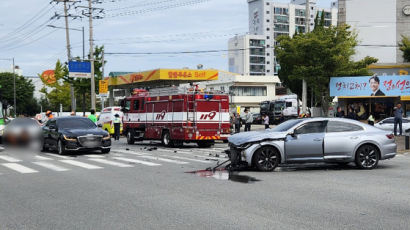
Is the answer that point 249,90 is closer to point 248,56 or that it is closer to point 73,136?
point 248,56

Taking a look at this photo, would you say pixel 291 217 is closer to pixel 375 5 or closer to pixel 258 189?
pixel 258 189

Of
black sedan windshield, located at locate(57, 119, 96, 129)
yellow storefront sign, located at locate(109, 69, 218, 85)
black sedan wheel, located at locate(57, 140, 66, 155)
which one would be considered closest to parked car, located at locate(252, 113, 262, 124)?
yellow storefront sign, located at locate(109, 69, 218, 85)

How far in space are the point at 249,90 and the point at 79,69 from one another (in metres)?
43.4

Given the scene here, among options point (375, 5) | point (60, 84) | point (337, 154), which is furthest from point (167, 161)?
point (60, 84)

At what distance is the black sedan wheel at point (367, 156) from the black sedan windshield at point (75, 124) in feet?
35.6

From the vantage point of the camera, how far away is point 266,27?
138125 millimetres

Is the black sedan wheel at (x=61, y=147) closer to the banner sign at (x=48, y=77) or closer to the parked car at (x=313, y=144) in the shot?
the parked car at (x=313, y=144)

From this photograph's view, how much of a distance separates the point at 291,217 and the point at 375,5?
5193cm

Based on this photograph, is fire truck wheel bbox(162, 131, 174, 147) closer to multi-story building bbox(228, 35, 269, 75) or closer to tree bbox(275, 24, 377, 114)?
tree bbox(275, 24, 377, 114)

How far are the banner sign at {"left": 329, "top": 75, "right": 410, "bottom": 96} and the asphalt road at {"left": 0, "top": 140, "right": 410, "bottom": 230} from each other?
68.0ft

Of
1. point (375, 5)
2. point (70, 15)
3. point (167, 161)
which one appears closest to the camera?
point (167, 161)

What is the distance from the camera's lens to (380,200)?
29.8 ft

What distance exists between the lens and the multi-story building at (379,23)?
53156 mm

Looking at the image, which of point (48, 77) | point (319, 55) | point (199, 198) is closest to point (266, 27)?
point (48, 77)
